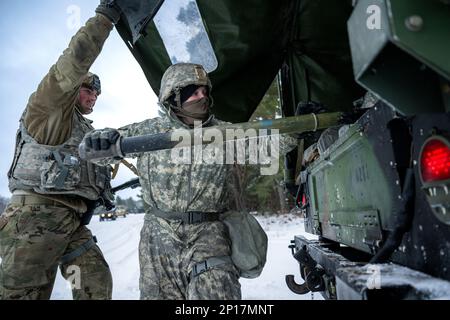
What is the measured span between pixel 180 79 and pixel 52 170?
56.9 inches

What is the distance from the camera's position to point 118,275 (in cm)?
687

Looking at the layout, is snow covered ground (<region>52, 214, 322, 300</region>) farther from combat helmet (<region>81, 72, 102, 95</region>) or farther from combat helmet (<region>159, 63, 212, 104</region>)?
combat helmet (<region>159, 63, 212, 104</region>)

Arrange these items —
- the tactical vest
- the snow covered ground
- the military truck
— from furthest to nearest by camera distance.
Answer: the snow covered ground
the tactical vest
the military truck

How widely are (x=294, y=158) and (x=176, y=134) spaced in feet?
7.85

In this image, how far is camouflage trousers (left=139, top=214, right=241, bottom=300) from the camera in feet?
8.38

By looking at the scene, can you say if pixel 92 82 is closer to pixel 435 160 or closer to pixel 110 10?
pixel 110 10

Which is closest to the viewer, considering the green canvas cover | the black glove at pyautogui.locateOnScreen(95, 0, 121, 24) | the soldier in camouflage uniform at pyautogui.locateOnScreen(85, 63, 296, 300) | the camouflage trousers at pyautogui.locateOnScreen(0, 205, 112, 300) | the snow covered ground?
the soldier in camouflage uniform at pyautogui.locateOnScreen(85, 63, 296, 300)

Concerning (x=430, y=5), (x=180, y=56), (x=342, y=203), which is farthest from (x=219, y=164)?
(x=430, y=5)

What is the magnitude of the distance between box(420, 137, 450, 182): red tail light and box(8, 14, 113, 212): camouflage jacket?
9.08 ft

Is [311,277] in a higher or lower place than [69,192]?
lower

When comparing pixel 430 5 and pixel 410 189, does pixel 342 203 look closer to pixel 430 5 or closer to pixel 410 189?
pixel 410 189

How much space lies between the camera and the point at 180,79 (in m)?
3.11

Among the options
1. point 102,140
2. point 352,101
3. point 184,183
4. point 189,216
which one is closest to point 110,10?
point 102,140

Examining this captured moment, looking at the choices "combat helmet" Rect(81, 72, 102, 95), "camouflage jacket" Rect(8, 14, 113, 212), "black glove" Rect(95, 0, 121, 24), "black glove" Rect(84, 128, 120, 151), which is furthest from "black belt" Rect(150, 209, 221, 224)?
"combat helmet" Rect(81, 72, 102, 95)
